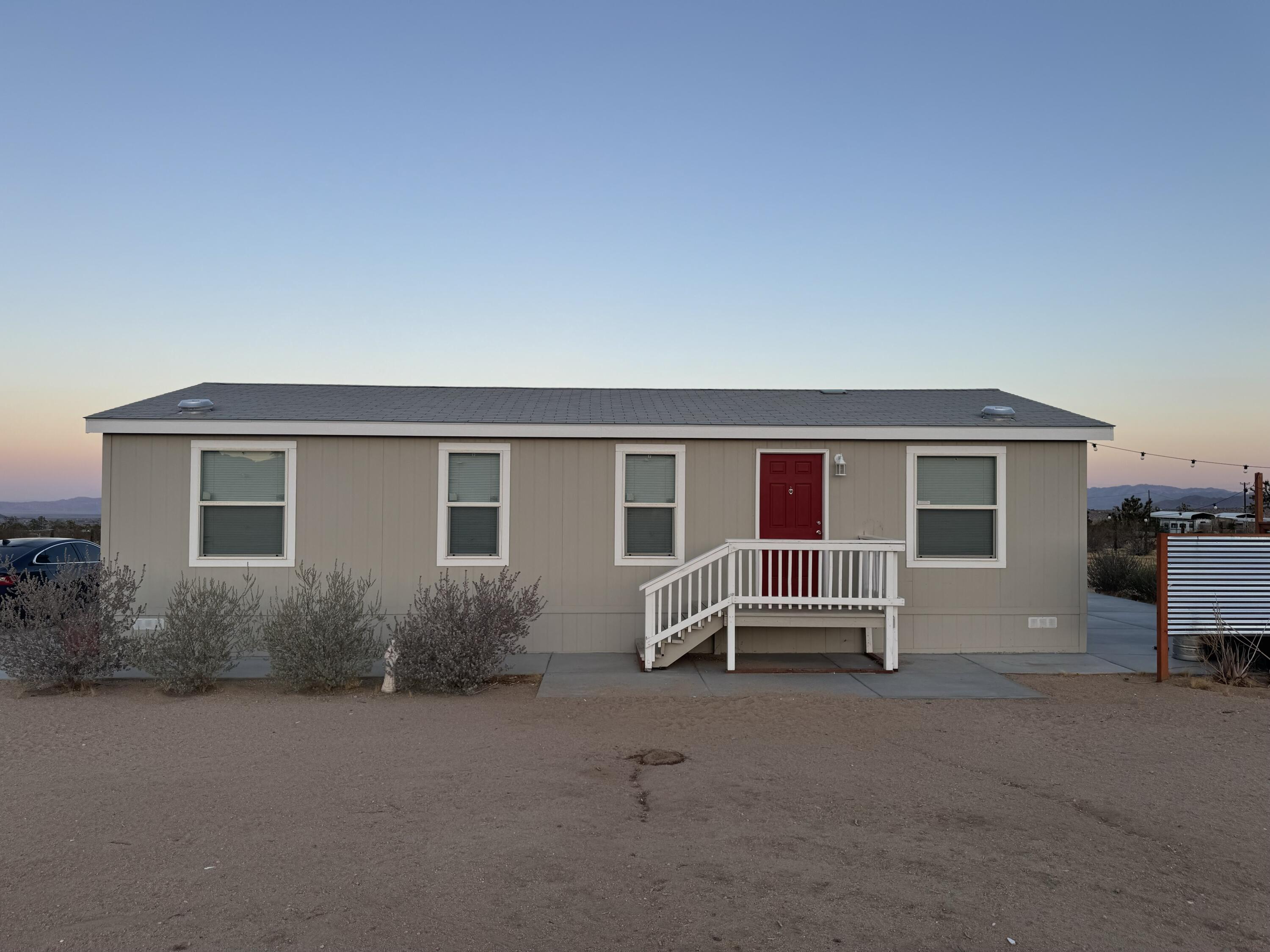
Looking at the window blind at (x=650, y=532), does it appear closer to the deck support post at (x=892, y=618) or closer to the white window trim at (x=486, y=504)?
the white window trim at (x=486, y=504)

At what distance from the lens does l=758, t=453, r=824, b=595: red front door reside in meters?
10.1

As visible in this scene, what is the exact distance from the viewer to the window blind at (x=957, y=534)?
10.2m

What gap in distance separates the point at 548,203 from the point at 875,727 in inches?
420

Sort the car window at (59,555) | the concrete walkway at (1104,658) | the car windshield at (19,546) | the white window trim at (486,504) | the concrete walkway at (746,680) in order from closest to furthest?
the concrete walkway at (746,680) < the concrete walkway at (1104,658) < the white window trim at (486,504) < the car windshield at (19,546) < the car window at (59,555)

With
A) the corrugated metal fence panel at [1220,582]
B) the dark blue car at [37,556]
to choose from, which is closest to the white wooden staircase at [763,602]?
the corrugated metal fence panel at [1220,582]

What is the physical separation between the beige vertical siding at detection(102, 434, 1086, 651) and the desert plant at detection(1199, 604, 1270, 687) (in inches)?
56.2

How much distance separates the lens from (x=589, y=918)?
135 inches

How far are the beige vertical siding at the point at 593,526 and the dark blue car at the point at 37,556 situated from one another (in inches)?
74.7

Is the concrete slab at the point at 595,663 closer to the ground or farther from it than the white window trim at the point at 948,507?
closer to the ground

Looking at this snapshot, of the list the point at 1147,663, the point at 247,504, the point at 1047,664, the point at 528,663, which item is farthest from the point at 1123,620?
the point at 247,504

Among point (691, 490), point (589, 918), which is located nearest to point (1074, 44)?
point (691, 490)

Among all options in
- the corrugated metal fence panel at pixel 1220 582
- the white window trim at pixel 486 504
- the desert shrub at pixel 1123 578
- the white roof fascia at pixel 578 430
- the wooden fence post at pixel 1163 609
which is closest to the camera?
the wooden fence post at pixel 1163 609

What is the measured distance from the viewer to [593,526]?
1000 centimetres

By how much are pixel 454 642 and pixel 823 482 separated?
4.86 m
